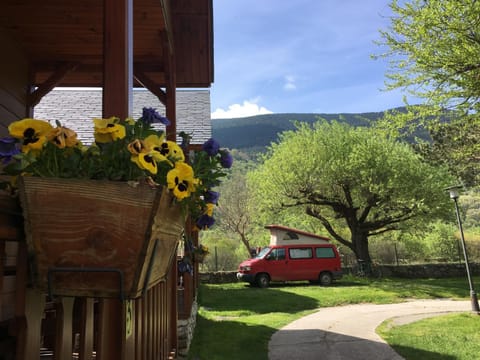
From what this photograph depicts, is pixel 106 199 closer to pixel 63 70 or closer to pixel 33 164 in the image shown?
pixel 33 164

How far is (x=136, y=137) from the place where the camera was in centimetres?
123

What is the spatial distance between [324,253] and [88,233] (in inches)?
640

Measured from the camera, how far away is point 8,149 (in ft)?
3.53

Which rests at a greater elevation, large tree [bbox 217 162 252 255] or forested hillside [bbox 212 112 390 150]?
forested hillside [bbox 212 112 390 150]

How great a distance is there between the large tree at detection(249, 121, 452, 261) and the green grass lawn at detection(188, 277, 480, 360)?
361 centimetres

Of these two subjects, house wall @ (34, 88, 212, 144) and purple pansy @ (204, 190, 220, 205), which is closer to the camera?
purple pansy @ (204, 190, 220, 205)

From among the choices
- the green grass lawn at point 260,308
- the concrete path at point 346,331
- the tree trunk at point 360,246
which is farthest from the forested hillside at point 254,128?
the concrete path at point 346,331

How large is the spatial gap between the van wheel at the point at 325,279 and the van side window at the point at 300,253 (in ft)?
2.94

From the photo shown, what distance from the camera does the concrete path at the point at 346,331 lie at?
5.82 metres

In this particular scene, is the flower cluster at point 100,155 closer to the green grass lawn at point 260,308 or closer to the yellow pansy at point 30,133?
the yellow pansy at point 30,133

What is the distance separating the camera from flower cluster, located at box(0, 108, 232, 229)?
1070 mm

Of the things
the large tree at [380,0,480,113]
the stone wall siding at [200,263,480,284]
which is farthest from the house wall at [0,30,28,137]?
the stone wall siding at [200,263,480,284]

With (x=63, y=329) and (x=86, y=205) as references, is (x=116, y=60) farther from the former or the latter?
(x=63, y=329)

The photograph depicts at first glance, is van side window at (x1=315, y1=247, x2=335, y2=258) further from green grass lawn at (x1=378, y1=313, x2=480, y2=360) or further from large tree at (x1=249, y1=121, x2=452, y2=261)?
green grass lawn at (x1=378, y1=313, x2=480, y2=360)
